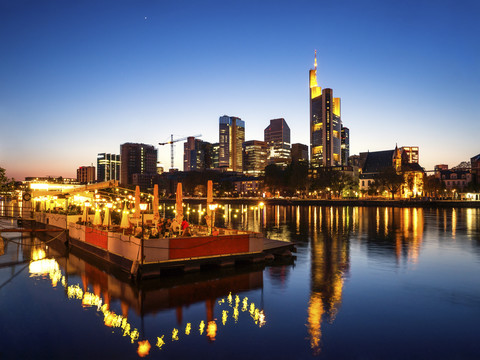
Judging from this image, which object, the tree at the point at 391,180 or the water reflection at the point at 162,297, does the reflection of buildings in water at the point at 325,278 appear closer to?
the water reflection at the point at 162,297

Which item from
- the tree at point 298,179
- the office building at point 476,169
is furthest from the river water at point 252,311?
the office building at point 476,169

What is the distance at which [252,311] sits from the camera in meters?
17.2

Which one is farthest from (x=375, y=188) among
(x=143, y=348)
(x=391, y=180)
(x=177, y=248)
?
(x=143, y=348)

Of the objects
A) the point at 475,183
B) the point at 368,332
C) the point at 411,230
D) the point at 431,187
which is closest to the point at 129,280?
the point at 368,332

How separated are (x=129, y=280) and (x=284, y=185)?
14766 cm

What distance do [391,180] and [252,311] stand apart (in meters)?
130

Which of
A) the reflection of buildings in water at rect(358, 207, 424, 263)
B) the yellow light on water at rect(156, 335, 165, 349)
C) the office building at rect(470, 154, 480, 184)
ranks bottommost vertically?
the reflection of buildings in water at rect(358, 207, 424, 263)

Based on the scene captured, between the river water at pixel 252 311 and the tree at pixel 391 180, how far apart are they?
112m

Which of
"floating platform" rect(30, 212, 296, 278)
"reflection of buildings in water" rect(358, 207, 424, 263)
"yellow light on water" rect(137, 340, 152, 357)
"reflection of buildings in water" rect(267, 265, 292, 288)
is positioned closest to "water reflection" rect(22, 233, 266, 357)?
"yellow light on water" rect(137, 340, 152, 357)

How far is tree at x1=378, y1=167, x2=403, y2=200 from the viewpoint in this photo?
440ft

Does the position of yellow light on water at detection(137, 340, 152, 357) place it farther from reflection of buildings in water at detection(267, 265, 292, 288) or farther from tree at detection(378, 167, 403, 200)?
tree at detection(378, 167, 403, 200)

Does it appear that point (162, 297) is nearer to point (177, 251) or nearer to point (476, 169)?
point (177, 251)

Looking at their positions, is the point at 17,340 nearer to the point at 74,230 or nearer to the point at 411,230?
the point at 74,230

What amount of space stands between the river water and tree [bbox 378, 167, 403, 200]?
11151 cm
